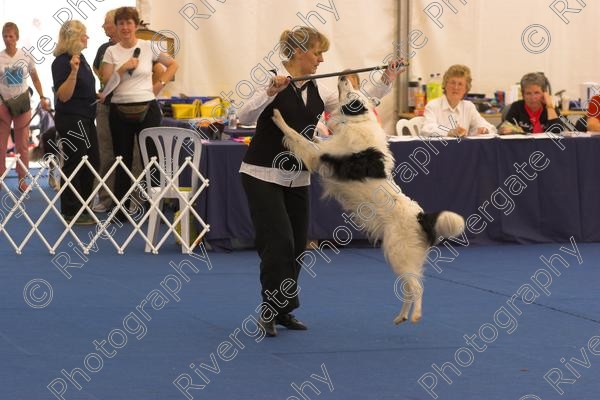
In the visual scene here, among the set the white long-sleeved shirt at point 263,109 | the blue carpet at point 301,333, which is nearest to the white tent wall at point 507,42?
the blue carpet at point 301,333

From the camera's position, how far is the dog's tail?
4805 millimetres

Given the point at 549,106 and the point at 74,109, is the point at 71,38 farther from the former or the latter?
the point at 549,106

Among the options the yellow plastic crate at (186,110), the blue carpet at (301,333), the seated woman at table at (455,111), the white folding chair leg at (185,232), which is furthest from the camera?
the yellow plastic crate at (186,110)

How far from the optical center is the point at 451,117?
8.08 m

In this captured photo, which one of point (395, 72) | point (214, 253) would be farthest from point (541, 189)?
point (395, 72)

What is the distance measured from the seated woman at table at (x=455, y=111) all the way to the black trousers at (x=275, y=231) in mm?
3214

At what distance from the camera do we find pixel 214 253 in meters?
7.44

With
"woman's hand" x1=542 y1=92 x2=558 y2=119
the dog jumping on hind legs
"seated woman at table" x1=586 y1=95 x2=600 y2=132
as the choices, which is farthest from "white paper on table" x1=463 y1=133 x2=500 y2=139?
the dog jumping on hind legs

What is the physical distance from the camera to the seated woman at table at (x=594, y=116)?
8.36 m

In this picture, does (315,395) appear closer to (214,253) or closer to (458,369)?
(458,369)

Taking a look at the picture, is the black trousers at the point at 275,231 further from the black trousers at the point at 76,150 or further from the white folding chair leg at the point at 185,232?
the black trousers at the point at 76,150

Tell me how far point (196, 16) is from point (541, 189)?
4.22m

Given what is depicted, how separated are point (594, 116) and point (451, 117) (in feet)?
4.28

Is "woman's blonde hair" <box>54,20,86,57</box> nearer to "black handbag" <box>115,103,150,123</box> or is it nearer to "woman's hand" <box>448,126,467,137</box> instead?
"black handbag" <box>115,103,150,123</box>
